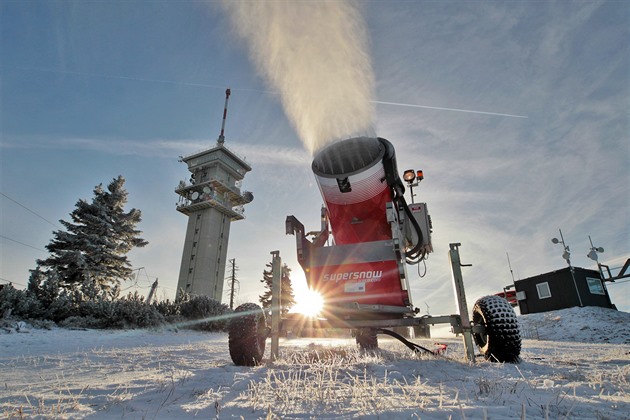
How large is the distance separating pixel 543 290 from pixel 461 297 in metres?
27.6

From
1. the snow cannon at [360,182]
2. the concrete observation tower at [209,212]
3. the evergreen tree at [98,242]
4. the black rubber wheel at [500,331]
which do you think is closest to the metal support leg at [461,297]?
the black rubber wheel at [500,331]

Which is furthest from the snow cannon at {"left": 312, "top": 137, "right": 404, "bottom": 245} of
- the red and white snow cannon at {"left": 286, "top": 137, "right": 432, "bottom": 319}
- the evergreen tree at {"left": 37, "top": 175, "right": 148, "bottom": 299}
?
the evergreen tree at {"left": 37, "top": 175, "right": 148, "bottom": 299}

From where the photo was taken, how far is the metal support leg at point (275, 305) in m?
4.41

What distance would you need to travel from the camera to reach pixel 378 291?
468 centimetres

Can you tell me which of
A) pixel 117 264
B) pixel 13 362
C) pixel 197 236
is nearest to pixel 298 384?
pixel 13 362

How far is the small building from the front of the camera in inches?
933

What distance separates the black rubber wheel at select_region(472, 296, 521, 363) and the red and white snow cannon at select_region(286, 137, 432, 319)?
3.29 ft

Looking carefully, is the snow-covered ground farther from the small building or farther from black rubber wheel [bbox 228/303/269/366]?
the small building

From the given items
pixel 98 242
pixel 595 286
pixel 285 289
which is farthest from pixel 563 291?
pixel 98 242

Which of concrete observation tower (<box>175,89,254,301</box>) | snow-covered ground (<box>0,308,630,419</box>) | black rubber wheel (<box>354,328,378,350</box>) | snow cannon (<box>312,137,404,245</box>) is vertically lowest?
snow-covered ground (<box>0,308,630,419</box>)

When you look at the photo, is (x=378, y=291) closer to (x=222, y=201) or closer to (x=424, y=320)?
(x=424, y=320)

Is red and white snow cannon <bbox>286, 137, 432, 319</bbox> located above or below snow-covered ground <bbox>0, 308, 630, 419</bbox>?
above

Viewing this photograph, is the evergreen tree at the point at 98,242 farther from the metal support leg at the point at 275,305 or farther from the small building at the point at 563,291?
the small building at the point at 563,291

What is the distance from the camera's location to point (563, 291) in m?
24.2
